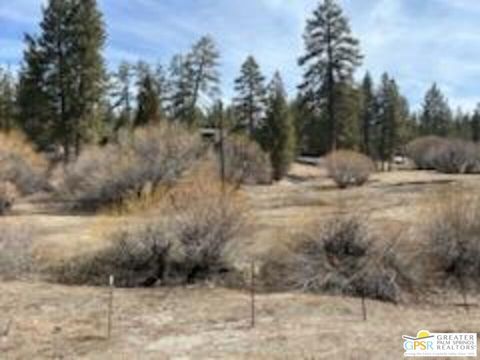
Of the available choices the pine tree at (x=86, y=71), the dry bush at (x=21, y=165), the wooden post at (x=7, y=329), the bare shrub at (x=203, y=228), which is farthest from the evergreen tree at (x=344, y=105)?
the wooden post at (x=7, y=329)

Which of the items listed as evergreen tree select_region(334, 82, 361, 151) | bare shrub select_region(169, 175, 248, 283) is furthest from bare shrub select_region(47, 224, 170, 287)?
evergreen tree select_region(334, 82, 361, 151)

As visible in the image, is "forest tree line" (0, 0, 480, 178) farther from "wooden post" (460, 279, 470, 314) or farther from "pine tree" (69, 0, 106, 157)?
"wooden post" (460, 279, 470, 314)

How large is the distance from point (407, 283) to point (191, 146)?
47.5 ft

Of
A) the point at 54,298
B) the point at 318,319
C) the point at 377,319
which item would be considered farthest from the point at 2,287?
the point at 377,319

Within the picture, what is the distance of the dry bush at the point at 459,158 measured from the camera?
46000 mm

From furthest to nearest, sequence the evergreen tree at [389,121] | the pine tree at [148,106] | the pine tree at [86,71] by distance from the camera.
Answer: the evergreen tree at [389,121], the pine tree at [148,106], the pine tree at [86,71]

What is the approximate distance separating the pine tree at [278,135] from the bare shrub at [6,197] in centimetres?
2271

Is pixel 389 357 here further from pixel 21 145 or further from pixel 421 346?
pixel 21 145

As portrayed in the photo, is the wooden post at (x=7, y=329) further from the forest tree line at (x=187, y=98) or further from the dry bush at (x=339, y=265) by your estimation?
the forest tree line at (x=187, y=98)

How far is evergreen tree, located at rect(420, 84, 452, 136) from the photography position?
84.7 metres

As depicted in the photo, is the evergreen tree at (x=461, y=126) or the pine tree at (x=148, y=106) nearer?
the pine tree at (x=148, y=106)

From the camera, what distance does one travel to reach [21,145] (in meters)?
28.6

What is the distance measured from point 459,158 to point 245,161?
18.1 m

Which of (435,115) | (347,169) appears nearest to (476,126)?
(435,115)
